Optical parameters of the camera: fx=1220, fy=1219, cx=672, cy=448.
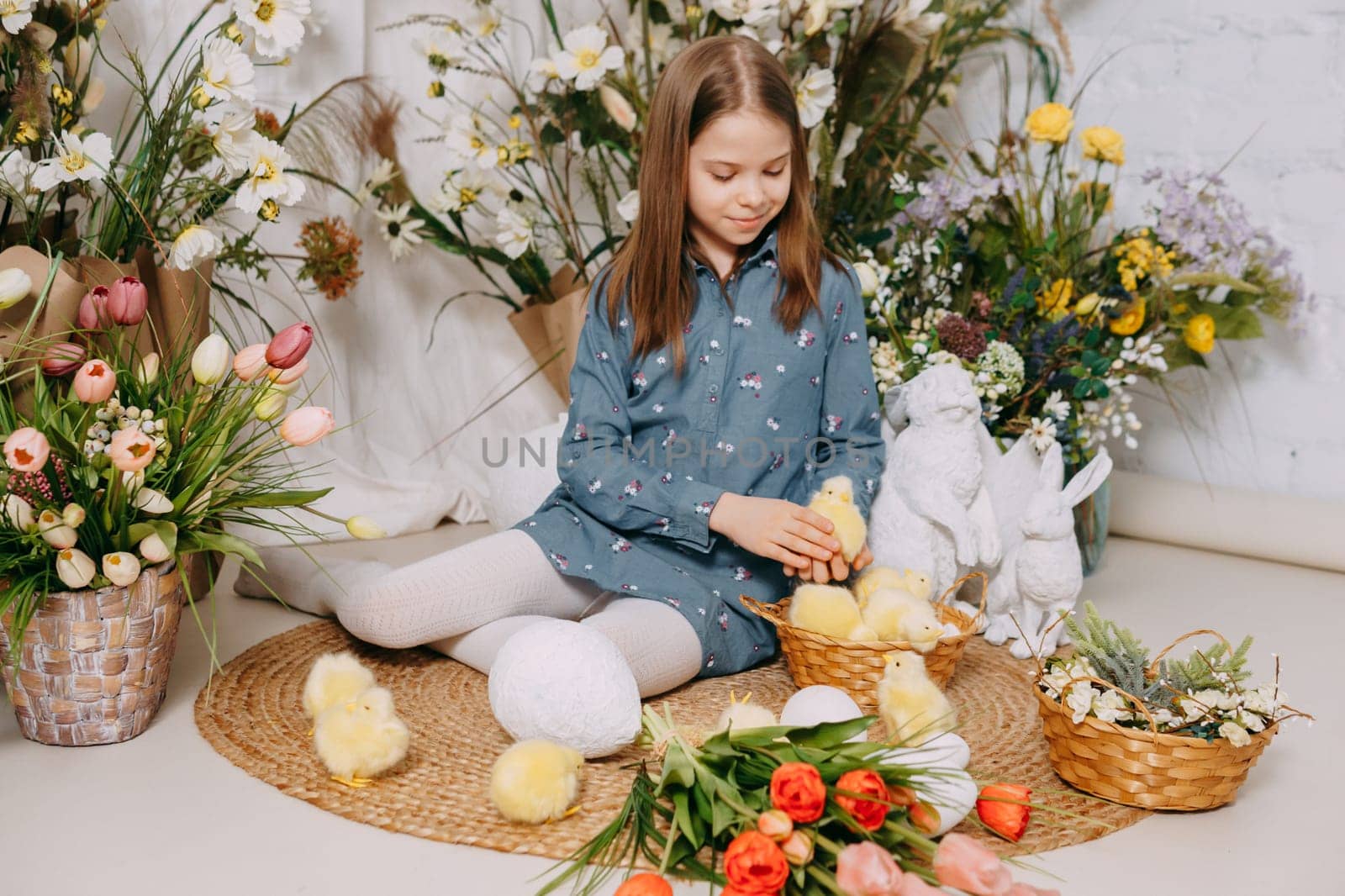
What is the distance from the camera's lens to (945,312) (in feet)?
6.06

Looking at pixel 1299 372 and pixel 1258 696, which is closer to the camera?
pixel 1258 696

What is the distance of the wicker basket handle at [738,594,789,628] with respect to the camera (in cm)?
144

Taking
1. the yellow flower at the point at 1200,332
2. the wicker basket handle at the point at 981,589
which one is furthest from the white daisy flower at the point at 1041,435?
the yellow flower at the point at 1200,332

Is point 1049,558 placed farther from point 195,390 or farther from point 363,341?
point 363,341

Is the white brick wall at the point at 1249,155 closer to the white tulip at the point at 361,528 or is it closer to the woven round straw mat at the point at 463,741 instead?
the woven round straw mat at the point at 463,741

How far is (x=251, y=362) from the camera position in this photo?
1.23 meters

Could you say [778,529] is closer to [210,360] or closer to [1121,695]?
[1121,695]

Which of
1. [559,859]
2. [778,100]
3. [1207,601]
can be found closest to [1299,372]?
[1207,601]

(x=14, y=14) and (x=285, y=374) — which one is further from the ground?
(x=14, y=14)

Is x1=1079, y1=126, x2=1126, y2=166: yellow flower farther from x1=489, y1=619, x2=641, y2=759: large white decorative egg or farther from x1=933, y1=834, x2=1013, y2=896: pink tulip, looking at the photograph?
x1=933, y1=834, x2=1013, y2=896: pink tulip

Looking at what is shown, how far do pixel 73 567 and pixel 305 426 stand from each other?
0.84 feet

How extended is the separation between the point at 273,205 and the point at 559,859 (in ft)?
3.04

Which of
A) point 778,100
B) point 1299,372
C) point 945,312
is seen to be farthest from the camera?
point 1299,372

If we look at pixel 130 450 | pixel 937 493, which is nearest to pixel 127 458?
pixel 130 450
